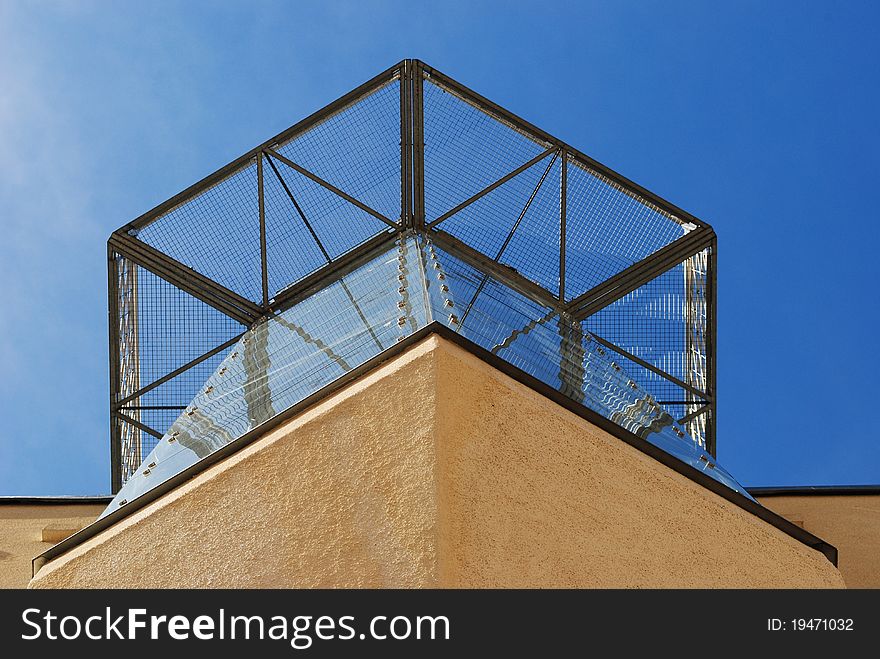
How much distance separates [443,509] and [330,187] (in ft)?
23.4

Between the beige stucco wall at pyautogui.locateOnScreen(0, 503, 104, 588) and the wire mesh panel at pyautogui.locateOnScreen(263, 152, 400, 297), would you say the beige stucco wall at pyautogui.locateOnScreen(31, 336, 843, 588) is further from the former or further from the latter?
the wire mesh panel at pyautogui.locateOnScreen(263, 152, 400, 297)

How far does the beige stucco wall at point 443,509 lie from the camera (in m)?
5.64

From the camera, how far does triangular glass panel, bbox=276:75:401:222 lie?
Answer: 39.9 feet

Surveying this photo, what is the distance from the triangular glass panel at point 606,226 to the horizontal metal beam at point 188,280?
10.7 feet

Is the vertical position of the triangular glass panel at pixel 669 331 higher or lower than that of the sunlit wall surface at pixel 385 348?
higher

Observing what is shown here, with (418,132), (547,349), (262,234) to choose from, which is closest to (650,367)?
(418,132)

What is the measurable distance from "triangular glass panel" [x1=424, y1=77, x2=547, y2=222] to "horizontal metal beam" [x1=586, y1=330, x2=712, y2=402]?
76.4 inches

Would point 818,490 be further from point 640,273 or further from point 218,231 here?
point 218,231

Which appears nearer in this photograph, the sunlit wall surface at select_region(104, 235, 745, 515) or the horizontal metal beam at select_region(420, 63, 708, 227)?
the sunlit wall surface at select_region(104, 235, 745, 515)

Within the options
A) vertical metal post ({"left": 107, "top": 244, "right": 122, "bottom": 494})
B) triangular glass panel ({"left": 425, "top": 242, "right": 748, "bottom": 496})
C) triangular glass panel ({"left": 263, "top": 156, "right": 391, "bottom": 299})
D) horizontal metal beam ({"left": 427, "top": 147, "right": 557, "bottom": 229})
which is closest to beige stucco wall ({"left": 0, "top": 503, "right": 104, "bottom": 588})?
vertical metal post ({"left": 107, "top": 244, "right": 122, "bottom": 494})

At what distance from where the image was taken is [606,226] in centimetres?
1245

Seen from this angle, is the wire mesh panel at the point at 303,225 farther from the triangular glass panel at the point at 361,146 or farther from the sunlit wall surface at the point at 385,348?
the sunlit wall surface at the point at 385,348

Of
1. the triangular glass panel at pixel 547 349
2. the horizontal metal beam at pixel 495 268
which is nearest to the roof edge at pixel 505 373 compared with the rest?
the triangular glass panel at pixel 547 349
